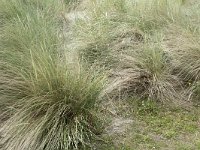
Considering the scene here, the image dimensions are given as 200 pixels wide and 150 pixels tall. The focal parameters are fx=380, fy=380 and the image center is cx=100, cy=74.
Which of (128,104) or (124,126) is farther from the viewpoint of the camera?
(128,104)

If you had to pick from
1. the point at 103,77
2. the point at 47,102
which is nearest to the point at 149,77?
the point at 103,77

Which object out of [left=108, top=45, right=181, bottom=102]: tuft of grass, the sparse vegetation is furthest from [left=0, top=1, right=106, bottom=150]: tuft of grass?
[left=108, top=45, right=181, bottom=102]: tuft of grass

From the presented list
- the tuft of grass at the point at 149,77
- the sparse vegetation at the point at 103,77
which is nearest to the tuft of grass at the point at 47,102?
the sparse vegetation at the point at 103,77

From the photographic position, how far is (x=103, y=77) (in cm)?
334

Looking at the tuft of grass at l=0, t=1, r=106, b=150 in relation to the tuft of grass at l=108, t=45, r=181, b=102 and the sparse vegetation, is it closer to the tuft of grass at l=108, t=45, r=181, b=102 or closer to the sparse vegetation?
the sparse vegetation

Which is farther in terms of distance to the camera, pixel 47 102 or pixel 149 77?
pixel 149 77

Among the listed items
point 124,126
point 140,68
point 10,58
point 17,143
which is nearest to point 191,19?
point 140,68

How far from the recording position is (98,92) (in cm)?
322

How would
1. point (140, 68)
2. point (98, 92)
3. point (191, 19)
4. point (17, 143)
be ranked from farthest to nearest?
1. point (191, 19)
2. point (140, 68)
3. point (98, 92)
4. point (17, 143)

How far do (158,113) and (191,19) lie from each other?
1.54 meters

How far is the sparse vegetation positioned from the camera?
3123 millimetres

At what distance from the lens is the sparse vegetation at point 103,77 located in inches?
123

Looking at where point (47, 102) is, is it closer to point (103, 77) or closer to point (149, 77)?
point (103, 77)

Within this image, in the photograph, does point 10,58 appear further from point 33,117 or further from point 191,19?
point 191,19
